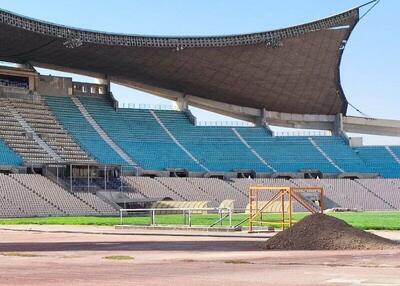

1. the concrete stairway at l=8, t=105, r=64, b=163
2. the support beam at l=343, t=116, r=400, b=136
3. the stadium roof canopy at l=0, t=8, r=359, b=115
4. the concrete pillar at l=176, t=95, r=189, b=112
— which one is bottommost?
the concrete stairway at l=8, t=105, r=64, b=163

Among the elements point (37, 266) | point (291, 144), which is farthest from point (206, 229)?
point (291, 144)

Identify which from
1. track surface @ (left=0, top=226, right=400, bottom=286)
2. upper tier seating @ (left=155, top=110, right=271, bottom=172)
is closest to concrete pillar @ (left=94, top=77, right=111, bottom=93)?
upper tier seating @ (left=155, top=110, right=271, bottom=172)

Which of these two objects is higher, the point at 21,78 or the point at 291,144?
the point at 21,78

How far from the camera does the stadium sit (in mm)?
60875

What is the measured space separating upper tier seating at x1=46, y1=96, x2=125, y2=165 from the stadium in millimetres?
190

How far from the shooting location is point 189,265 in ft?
50.8

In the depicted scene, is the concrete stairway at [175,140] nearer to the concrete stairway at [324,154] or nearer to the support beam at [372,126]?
the concrete stairway at [324,154]

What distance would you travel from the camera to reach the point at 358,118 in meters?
90.1

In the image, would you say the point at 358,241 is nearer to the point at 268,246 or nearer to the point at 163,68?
the point at 268,246

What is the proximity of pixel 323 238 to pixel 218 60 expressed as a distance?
5762 cm

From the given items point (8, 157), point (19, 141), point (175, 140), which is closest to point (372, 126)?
point (175, 140)

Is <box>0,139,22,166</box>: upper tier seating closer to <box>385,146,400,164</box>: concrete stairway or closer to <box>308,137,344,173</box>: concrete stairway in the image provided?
<box>308,137,344,173</box>: concrete stairway

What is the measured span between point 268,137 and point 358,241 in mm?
62966

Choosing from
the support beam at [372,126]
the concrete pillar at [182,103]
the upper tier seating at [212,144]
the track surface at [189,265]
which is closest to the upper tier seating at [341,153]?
the support beam at [372,126]
